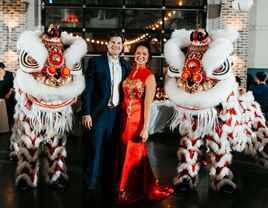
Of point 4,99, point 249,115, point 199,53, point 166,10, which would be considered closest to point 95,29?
point 166,10

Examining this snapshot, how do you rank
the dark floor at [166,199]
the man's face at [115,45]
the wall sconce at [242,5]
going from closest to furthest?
the man's face at [115,45] → the dark floor at [166,199] → the wall sconce at [242,5]

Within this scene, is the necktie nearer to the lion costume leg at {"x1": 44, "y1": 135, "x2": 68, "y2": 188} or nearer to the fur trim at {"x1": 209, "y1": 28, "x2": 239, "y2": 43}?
the lion costume leg at {"x1": 44, "y1": 135, "x2": 68, "y2": 188}

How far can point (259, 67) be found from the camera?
12.1 metres

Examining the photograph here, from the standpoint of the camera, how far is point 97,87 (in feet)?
14.1

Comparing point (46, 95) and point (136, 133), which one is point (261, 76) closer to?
point (136, 133)

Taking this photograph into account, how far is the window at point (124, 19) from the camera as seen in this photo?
1195 centimetres

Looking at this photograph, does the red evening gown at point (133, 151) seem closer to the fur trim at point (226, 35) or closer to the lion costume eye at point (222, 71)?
the lion costume eye at point (222, 71)

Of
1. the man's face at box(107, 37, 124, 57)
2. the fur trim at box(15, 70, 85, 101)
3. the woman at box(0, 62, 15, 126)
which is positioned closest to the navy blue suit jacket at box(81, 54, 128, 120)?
the man's face at box(107, 37, 124, 57)

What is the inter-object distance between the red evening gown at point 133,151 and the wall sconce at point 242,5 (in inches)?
269

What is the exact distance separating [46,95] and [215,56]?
1699 mm

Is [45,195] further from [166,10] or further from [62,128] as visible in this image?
[166,10]

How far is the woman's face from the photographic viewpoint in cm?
430

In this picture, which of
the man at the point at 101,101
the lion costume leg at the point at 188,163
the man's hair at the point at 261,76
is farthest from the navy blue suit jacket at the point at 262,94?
the man at the point at 101,101

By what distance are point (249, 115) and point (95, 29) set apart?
7.05 meters
